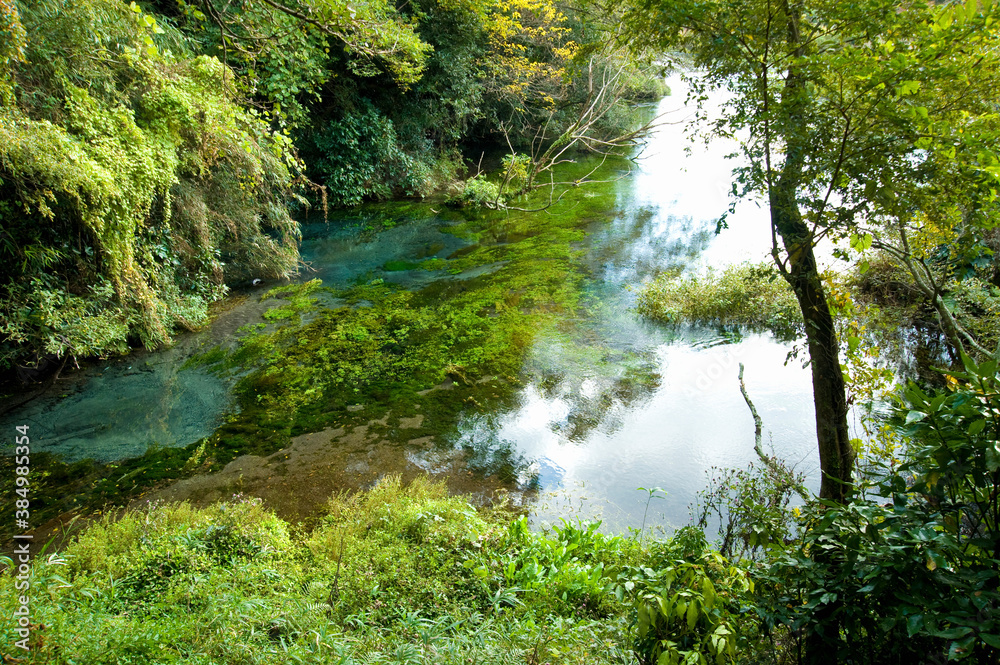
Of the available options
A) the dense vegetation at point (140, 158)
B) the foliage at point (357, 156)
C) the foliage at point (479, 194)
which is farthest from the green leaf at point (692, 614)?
the foliage at point (357, 156)

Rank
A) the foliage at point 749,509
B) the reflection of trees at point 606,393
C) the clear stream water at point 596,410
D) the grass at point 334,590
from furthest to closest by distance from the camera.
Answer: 1. the reflection of trees at point 606,393
2. the clear stream water at point 596,410
3. the foliage at point 749,509
4. the grass at point 334,590

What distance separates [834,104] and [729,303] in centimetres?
499

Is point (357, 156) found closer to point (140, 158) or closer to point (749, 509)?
point (140, 158)

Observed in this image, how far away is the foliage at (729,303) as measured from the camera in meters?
7.16

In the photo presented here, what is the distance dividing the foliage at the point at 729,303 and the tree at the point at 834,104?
13.1ft

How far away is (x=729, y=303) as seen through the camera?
24.4ft

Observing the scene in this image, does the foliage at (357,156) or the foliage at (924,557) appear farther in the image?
the foliage at (357,156)

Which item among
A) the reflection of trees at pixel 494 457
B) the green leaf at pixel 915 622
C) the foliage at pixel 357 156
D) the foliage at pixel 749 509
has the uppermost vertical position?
the foliage at pixel 357 156

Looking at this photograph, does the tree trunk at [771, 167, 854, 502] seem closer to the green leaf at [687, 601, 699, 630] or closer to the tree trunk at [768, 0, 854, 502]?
the tree trunk at [768, 0, 854, 502]

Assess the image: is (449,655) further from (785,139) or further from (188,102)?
(188,102)

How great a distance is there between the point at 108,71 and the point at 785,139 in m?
6.55

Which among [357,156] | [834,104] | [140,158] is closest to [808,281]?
[834,104]

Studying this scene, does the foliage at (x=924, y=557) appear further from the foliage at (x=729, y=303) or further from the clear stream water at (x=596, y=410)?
the foliage at (x=729, y=303)

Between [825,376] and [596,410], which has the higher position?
[825,376]
